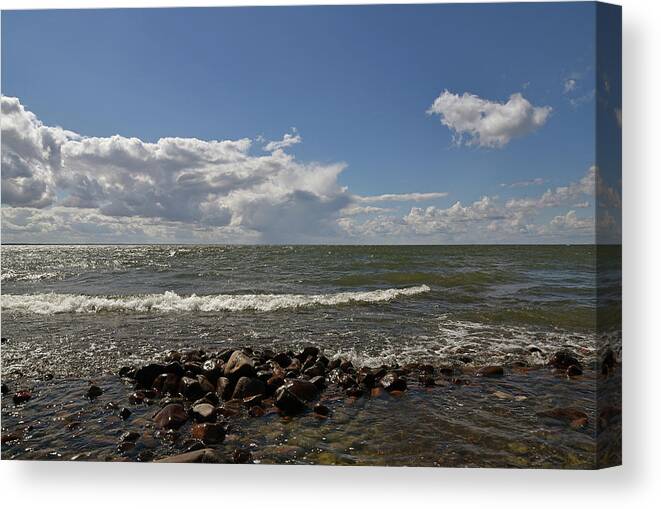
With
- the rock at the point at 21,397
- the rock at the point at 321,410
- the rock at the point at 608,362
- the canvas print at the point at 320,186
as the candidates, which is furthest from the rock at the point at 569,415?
the rock at the point at 21,397

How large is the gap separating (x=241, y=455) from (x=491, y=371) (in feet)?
12.2

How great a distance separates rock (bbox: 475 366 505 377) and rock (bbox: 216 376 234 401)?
355 centimetres

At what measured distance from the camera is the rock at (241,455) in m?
4.21

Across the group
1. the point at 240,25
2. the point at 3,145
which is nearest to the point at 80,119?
the point at 3,145

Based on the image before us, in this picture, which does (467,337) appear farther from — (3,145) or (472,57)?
(3,145)

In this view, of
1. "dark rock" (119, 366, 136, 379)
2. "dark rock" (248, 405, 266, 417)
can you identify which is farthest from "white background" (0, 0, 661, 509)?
"dark rock" (119, 366, 136, 379)

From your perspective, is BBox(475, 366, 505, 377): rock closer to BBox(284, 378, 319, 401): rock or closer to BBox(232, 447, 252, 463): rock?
BBox(284, 378, 319, 401): rock

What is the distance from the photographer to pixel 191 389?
5031 millimetres

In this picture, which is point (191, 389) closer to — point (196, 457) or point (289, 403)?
point (196, 457)

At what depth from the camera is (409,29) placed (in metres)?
5.10

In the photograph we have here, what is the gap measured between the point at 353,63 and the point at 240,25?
158 centimetres

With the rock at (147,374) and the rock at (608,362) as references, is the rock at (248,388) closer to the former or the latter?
the rock at (147,374)

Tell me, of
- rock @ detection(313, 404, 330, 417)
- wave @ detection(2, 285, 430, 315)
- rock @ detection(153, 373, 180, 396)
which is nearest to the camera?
rock @ detection(313, 404, 330, 417)

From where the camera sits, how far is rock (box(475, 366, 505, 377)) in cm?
580
